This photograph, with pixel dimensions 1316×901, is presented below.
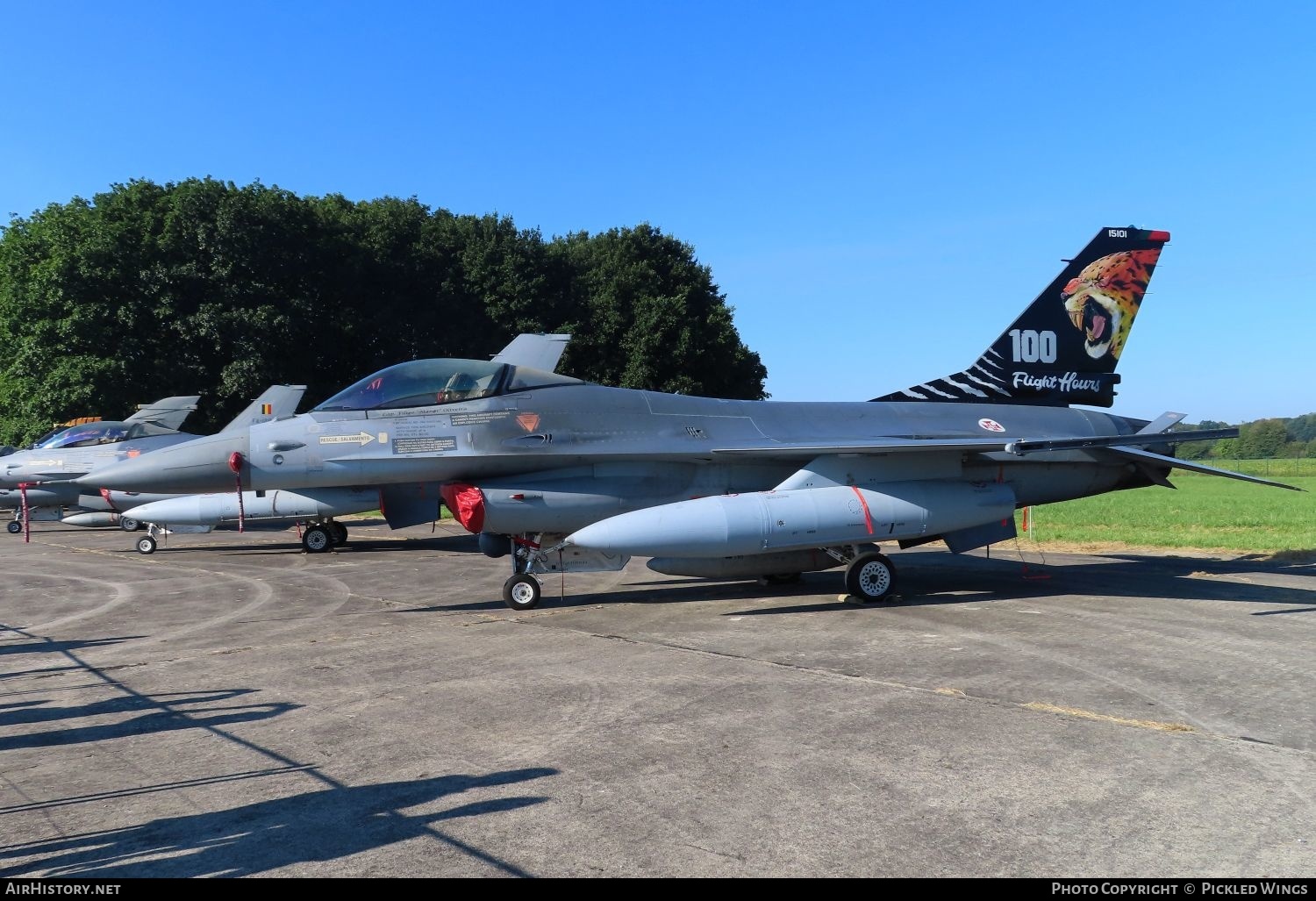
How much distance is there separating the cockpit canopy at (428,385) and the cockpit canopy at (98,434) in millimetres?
13116

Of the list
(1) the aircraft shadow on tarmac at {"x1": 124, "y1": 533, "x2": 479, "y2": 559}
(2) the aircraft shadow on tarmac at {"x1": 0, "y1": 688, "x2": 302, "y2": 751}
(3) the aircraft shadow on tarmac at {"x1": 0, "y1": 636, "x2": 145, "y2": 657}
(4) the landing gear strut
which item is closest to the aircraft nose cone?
(3) the aircraft shadow on tarmac at {"x1": 0, "y1": 636, "x2": 145, "y2": 657}

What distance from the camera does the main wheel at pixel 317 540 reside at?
18.9 m

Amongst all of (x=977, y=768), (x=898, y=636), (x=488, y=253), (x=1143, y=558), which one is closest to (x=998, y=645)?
(x=898, y=636)

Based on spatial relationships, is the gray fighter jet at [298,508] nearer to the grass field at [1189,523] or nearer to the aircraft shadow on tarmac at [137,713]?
the aircraft shadow on tarmac at [137,713]

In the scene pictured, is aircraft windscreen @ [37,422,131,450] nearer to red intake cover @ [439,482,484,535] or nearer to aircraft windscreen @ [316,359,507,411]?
aircraft windscreen @ [316,359,507,411]

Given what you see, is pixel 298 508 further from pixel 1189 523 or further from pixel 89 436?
pixel 1189 523

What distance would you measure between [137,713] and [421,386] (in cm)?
520

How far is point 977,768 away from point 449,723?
10.6 ft

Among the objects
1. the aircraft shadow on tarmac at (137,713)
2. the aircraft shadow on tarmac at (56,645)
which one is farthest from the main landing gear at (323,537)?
the aircraft shadow on tarmac at (137,713)

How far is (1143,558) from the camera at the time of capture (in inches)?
612

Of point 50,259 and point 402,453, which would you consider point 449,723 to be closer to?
point 402,453

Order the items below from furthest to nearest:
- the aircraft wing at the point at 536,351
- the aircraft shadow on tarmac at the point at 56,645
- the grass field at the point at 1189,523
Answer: the aircraft wing at the point at 536,351
the grass field at the point at 1189,523
the aircraft shadow on tarmac at the point at 56,645

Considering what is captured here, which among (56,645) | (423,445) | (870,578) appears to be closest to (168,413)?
(56,645)

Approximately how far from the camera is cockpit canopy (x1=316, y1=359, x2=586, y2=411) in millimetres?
10703
